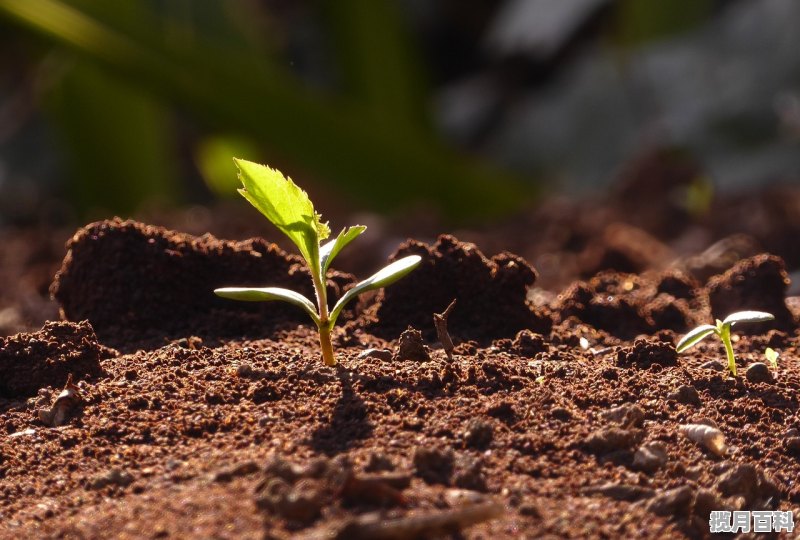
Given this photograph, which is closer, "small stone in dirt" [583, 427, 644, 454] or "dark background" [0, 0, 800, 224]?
"small stone in dirt" [583, 427, 644, 454]

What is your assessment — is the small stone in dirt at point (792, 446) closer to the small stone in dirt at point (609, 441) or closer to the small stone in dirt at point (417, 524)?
the small stone in dirt at point (609, 441)

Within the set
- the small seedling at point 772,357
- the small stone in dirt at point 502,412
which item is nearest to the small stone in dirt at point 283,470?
the small stone in dirt at point 502,412

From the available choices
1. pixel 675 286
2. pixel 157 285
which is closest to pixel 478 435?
pixel 157 285

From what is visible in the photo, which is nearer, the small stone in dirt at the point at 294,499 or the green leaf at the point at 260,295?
the small stone in dirt at the point at 294,499

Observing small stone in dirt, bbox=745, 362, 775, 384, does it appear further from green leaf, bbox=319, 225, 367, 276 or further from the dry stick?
green leaf, bbox=319, 225, 367, 276

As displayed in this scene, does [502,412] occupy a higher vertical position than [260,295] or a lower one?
lower

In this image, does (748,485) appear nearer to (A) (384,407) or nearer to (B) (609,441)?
(B) (609,441)

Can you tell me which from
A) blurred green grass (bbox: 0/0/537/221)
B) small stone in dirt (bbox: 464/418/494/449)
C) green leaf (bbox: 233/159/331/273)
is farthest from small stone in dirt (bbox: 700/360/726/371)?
blurred green grass (bbox: 0/0/537/221)
